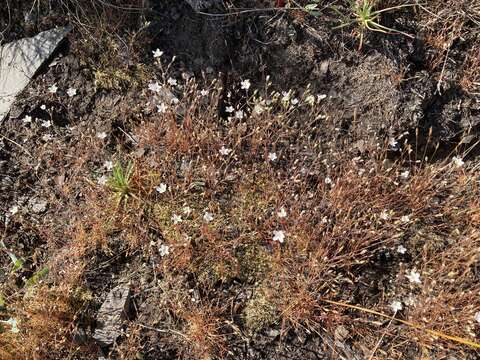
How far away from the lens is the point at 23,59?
426cm

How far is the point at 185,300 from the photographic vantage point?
3.36m

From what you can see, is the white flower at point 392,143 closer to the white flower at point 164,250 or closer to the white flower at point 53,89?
the white flower at point 164,250

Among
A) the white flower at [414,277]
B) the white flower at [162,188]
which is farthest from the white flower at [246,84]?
the white flower at [414,277]

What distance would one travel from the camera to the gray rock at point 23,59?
420 centimetres

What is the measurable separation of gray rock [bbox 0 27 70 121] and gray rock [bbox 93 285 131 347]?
2123mm

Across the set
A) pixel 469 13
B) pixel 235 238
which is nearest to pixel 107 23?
pixel 235 238

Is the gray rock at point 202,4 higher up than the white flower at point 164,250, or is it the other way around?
the gray rock at point 202,4

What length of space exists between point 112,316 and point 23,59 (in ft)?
8.40

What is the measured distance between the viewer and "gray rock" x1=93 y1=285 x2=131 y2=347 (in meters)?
3.29

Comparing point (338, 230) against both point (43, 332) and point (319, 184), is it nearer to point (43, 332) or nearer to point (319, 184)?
point (319, 184)

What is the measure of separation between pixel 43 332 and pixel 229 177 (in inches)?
71.0

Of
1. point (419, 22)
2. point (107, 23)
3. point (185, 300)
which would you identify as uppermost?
point (107, 23)

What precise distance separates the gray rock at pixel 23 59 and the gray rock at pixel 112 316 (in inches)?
83.6

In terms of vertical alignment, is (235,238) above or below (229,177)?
below
